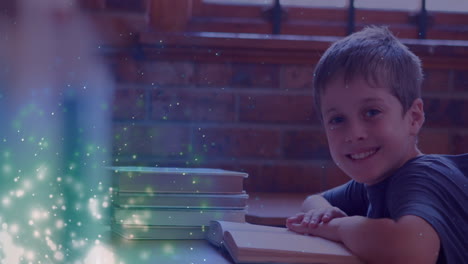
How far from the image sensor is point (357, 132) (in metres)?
0.79

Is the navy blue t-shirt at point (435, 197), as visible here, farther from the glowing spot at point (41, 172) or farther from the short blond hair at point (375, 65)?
the glowing spot at point (41, 172)

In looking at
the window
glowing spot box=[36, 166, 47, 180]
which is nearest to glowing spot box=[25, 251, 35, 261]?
glowing spot box=[36, 166, 47, 180]

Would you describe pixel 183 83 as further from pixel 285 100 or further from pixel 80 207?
pixel 80 207

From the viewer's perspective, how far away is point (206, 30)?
4.58 ft

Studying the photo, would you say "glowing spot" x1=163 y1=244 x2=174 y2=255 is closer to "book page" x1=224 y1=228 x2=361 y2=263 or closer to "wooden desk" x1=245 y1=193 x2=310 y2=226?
"book page" x1=224 y1=228 x2=361 y2=263

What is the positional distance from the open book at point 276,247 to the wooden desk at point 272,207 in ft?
0.60

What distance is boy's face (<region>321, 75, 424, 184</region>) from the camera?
0.79 m

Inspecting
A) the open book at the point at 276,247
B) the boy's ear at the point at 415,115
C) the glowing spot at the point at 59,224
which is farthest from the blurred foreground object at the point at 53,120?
the boy's ear at the point at 415,115

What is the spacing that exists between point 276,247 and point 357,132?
0.83 feet

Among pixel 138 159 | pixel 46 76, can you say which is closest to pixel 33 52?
pixel 46 76

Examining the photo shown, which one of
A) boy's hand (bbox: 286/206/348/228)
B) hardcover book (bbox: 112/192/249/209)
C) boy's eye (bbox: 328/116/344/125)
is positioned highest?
boy's eye (bbox: 328/116/344/125)

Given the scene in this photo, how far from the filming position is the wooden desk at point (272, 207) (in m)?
0.94

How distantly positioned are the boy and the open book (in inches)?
1.2

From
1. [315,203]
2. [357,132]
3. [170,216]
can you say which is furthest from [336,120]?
[170,216]
